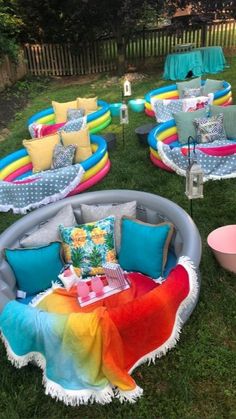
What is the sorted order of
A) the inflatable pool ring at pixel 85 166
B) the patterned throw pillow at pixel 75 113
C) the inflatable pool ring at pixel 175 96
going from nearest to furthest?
the inflatable pool ring at pixel 85 166 < the inflatable pool ring at pixel 175 96 < the patterned throw pillow at pixel 75 113

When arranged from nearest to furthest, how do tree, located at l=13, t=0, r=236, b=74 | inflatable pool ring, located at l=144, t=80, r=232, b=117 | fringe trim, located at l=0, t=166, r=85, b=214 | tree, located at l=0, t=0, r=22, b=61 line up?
fringe trim, located at l=0, t=166, r=85, b=214, inflatable pool ring, located at l=144, t=80, r=232, b=117, tree, located at l=13, t=0, r=236, b=74, tree, located at l=0, t=0, r=22, b=61

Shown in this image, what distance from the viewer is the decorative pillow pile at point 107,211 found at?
4.29 meters

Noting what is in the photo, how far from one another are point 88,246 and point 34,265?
23.1 inches

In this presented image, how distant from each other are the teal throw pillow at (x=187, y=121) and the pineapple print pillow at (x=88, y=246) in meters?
3.32

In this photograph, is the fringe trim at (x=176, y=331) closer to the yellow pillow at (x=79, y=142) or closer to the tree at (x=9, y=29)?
the yellow pillow at (x=79, y=142)

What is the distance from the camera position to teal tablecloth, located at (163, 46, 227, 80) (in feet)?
40.0

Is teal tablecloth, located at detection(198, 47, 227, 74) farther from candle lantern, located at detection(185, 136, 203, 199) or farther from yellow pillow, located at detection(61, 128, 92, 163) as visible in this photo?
candle lantern, located at detection(185, 136, 203, 199)

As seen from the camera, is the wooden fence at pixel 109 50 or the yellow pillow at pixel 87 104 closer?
the yellow pillow at pixel 87 104

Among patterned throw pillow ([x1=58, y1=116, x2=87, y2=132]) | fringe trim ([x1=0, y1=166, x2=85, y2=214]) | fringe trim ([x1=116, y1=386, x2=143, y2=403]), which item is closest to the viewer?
fringe trim ([x1=116, y1=386, x2=143, y2=403])

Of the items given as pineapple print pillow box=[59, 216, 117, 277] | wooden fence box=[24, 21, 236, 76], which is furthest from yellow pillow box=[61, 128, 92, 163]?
wooden fence box=[24, 21, 236, 76]

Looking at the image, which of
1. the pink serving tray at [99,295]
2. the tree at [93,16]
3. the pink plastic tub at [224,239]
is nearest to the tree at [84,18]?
the tree at [93,16]

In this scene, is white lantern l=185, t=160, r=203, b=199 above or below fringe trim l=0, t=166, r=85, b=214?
above

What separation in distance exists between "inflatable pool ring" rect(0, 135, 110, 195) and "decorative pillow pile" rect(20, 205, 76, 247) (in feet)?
5.22

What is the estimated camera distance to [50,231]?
4.14 metres
